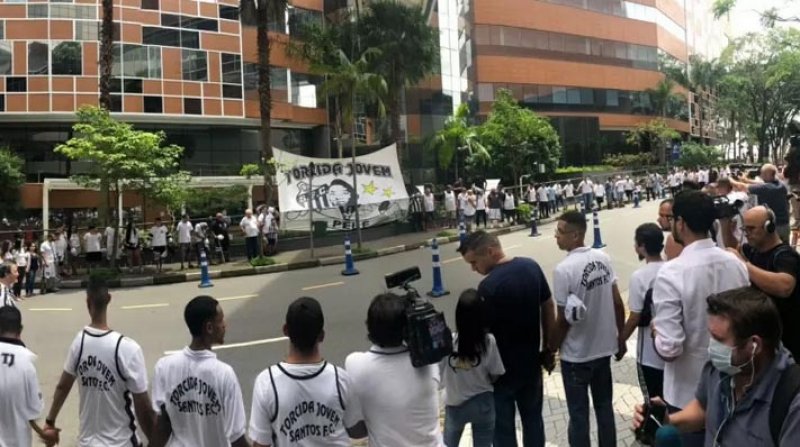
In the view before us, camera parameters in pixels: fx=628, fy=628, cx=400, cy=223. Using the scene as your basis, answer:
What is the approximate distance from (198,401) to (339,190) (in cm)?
1917

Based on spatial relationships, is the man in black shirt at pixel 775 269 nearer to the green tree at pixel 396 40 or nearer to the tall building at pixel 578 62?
the green tree at pixel 396 40

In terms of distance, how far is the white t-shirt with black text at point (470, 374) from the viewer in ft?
12.5

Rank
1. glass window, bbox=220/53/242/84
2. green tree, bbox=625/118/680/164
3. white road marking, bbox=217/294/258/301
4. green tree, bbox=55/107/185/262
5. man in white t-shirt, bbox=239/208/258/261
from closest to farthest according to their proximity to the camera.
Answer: white road marking, bbox=217/294/258/301, green tree, bbox=55/107/185/262, man in white t-shirt, bbox=239/208/258/261, glass window, bbox=220/53/242/84, green tree, bbox=625/118/680/164

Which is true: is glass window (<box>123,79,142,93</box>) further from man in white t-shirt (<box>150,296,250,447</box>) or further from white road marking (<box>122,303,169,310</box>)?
man in white t-shirt (<box>150,296,250,447</box>)

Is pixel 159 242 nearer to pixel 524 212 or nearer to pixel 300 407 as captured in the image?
pixel 524 212

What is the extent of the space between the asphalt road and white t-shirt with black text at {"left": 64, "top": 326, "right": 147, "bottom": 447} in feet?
7.97

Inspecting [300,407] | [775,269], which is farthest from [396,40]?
[300,407]

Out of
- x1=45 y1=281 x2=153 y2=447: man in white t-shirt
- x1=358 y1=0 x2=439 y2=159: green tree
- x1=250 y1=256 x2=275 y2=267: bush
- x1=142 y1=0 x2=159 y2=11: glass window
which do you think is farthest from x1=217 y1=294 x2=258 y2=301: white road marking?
x1=142 y1=0 x2=159 y2=11: glass window

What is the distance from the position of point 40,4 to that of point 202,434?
34675 mm

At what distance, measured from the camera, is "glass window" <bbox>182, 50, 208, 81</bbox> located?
33.5 m

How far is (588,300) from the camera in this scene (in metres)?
4.43

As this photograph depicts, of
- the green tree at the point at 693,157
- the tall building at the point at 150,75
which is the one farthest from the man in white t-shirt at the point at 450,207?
the green tree at the point at 693,157

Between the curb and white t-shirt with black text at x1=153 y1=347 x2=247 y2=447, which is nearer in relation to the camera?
white t-shirt with black text at x1=153 y1=347 x2=247 y2=447

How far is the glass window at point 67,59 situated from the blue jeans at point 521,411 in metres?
33.1
